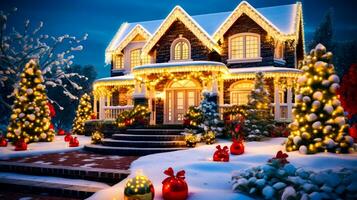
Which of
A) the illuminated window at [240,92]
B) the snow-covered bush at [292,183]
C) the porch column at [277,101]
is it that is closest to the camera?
the snow-covered bush at [292,183]

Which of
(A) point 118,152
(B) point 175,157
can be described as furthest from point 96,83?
(B) point 175,157

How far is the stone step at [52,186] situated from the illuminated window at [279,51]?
1515cm

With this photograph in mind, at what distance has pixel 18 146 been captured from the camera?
1283cm

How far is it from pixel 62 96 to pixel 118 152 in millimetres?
36529

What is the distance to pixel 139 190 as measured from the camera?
17.5 ft

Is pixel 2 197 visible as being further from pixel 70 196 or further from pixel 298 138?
pixel 298 138

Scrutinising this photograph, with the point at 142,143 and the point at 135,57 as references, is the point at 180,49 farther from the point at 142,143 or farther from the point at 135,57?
the point at 142,143

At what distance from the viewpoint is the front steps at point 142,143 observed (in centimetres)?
1181

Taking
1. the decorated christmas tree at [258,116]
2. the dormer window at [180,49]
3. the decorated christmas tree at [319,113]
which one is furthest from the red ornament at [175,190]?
the dormer window at [180,49]

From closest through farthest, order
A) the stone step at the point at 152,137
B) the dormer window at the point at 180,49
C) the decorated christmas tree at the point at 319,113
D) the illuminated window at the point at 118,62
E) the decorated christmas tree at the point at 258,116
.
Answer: the decorated christmas tree at the point at 319,113 < the stone step at the point at 152,137 < the decorated christmas tree at the point at 258,116 < the dormer window at the point at 180,49 < the illuminated window at the point at 118,62

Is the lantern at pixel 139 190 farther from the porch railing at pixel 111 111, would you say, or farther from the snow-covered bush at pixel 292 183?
the porch railing at pixel 111 111

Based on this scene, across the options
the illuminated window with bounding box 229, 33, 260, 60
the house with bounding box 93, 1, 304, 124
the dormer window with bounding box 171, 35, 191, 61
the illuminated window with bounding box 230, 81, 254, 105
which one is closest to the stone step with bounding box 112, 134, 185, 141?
the house with bounding box 93, 1, 304, 124

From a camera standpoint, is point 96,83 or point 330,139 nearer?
point 330,139

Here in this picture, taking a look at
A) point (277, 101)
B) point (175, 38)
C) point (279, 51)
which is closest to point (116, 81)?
point (175, 38)
